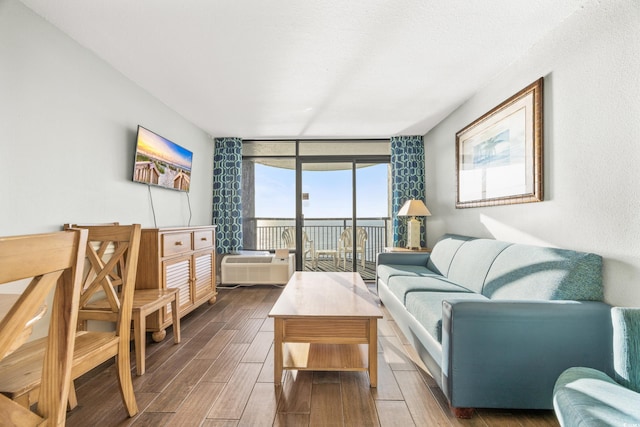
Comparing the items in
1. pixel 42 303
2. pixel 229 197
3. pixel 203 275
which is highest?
pixel 229 197

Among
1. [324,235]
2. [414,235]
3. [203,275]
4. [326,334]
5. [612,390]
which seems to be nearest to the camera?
[612,390]

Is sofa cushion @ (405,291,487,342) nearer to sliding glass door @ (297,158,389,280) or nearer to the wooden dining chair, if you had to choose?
the wooden dining chair

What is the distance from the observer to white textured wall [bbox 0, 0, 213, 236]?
1.69 metres

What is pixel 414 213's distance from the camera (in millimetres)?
3809

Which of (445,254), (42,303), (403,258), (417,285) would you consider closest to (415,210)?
(403,258)

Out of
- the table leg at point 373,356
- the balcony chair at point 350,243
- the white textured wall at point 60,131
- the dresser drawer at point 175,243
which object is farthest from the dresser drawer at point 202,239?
the balcony chair at point 350,243

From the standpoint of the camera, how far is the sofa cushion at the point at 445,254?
3021 millimetres

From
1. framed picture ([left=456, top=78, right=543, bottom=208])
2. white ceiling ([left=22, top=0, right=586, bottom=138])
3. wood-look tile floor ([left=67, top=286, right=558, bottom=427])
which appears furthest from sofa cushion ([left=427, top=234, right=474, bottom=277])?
white ceiling ([left=22, top=0, right=586, bottom=138])

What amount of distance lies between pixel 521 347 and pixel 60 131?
3.23m

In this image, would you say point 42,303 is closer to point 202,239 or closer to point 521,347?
point 521,347

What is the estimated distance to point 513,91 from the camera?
2.43 m

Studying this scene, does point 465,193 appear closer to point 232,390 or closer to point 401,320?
point 401,320

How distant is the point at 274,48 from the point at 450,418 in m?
2.70

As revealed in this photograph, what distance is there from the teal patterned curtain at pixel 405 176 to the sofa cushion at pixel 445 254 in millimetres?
1066
